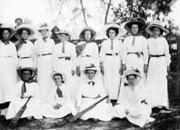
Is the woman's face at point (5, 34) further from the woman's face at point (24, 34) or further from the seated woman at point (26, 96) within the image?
the seated woman at point (26, 96)

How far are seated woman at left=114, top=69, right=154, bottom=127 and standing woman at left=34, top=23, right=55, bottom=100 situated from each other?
1824 millimetres

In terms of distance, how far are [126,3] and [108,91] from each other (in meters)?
3.31

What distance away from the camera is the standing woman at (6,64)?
799 cm

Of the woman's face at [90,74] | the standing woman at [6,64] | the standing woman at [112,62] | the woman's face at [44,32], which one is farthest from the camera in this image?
the woman's face at [44,32]

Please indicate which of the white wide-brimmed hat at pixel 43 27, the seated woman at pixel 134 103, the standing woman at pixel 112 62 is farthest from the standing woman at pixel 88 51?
the seated woman at pixel 134 103

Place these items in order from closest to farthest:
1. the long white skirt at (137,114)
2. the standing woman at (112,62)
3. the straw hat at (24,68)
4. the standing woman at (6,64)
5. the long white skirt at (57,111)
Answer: the long white skirt at (137,114) → the long white skirt at (57,111) → the straw hat at (24,68) → the standing woman at (6,64) → the standing woman at (112,62)

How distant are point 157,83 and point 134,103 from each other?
3.36 feet

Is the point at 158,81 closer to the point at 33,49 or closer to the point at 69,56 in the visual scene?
the point at 69,56

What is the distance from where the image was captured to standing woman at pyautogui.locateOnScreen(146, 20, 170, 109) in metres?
7.88

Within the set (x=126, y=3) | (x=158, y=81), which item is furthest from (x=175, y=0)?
(x=158, y=81)

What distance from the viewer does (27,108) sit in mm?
7215

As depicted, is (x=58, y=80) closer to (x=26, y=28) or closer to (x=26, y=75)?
(x=26, y=75)

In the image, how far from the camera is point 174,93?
32.0ft

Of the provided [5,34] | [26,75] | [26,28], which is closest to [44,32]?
[26,28]
